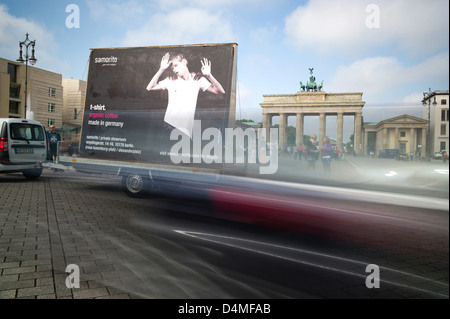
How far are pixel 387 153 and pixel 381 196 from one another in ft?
1.10

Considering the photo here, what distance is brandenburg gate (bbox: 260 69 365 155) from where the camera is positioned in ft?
9.14

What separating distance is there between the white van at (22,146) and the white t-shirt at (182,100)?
6.22 metres

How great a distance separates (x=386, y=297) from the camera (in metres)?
3.13

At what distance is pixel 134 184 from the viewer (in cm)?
805

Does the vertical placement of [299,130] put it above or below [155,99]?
below

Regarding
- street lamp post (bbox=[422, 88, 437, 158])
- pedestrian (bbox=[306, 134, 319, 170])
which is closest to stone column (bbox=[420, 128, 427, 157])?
street lamp post (bbox=[422, 88, 437, 158])

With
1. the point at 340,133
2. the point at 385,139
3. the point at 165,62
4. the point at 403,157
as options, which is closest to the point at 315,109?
the point at 340,133

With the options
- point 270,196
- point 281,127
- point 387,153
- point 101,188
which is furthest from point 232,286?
point 101,188

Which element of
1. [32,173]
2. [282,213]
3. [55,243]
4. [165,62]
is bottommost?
[55,243]

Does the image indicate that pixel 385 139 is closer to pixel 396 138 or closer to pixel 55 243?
pixel 396 138

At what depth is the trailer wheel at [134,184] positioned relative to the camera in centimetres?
783

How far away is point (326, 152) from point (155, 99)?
16.5 feet

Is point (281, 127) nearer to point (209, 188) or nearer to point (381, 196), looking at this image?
point (381, 196)

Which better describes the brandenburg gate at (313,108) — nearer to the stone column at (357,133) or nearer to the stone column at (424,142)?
the stone column at (357,133)
